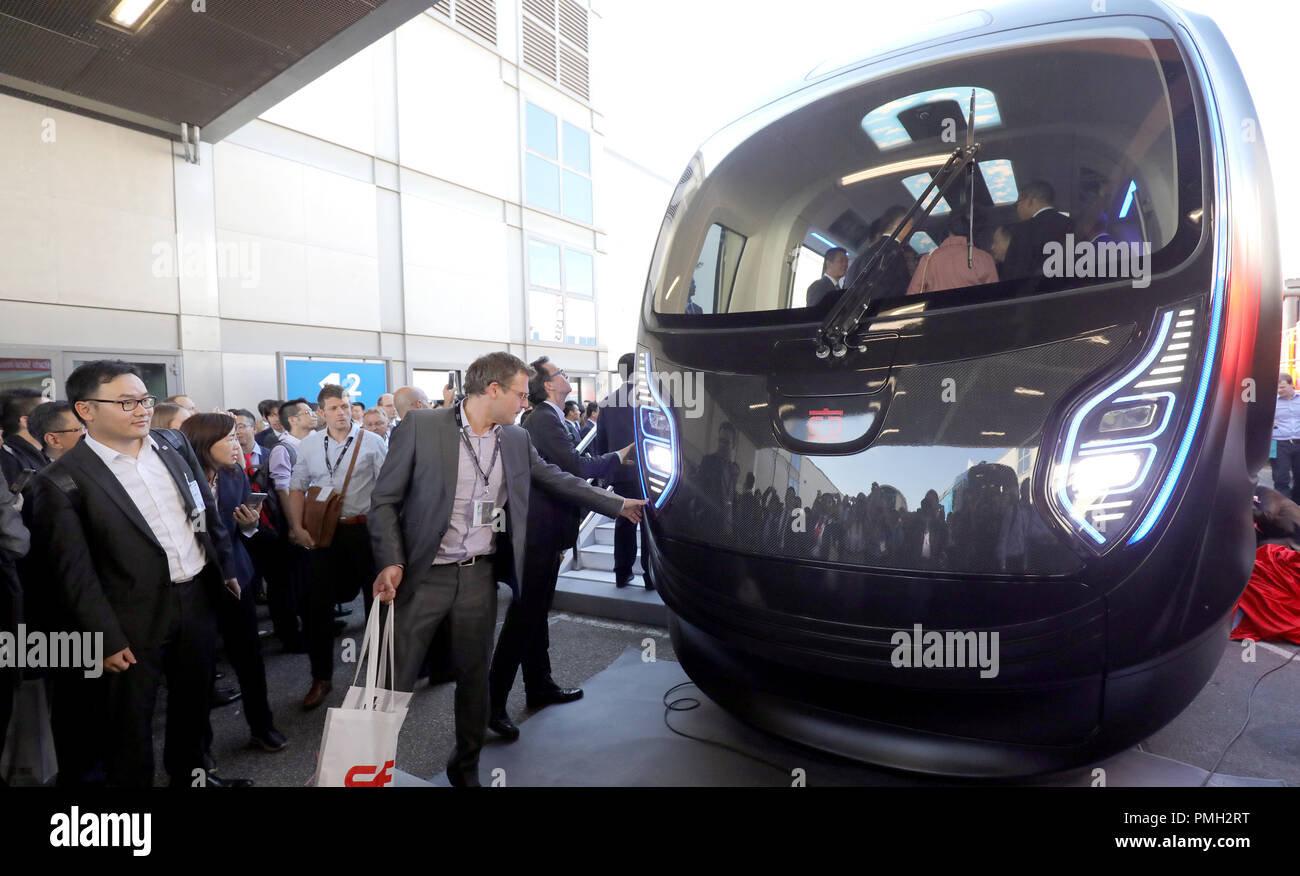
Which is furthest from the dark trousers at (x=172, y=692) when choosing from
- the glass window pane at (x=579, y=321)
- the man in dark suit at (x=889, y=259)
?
the glass window pane at (x=579, y=321)

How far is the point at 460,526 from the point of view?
267cm

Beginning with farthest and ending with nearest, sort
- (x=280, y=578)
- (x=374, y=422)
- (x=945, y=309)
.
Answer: (x=374, y=422)
(x=280, y=578)
(x=945, y=309)

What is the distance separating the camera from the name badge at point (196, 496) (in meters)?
2.62

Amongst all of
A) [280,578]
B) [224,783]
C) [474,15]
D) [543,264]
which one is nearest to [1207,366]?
[224,783]

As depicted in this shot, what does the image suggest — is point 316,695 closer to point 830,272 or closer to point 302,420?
point 302,420

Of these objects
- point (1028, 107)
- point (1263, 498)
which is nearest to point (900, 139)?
point (1028, 107)

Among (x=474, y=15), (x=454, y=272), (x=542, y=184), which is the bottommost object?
(x=454, y=272)

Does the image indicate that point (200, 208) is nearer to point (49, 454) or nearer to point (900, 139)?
point (49, 454)

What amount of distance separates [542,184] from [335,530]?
13753 millimetres

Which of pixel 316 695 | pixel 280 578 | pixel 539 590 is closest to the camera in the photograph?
pixel 539 590

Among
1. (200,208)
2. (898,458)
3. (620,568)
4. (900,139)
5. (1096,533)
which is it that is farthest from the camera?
(200,208)

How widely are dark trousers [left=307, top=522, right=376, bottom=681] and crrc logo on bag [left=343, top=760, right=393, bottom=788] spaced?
177cm

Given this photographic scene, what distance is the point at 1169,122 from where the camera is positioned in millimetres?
1625
